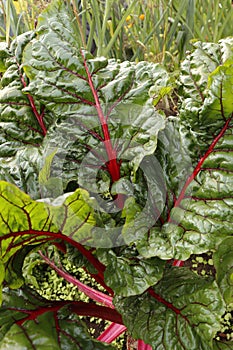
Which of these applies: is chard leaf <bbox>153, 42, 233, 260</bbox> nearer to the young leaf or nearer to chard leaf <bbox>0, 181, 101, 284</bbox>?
the young leaf

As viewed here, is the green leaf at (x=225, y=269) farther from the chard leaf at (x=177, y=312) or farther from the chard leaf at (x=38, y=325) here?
the chard leaf at (x=38, y=325)

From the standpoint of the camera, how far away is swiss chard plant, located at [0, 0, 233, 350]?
0.79 meters

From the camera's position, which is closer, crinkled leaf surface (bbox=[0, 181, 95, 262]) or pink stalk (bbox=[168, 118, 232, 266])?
crinkled leaf surface (bbox=[0, 181, 95, 262])

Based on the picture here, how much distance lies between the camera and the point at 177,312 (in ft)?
2.78

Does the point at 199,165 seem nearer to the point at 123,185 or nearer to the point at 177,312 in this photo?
the point at 123,185

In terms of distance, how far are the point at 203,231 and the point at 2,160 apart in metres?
0.48

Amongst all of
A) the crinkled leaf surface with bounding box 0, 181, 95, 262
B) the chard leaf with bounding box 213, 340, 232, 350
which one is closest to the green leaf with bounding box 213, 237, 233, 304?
the chard leaf with bounding box 213, 340, 232, 350

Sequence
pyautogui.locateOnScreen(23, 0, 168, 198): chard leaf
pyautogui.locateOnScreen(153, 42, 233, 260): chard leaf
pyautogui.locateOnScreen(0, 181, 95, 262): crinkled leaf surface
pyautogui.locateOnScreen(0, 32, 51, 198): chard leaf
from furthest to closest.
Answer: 1. pyautogui.locateOnScreen(0, 32, 51, 198): chard leaf
2. pyautogui.locateOnScreen(23, 0, 168, 198): chard leaf
3. pyautogui.locateOnScreen(153, 42, 233, 260): chard leaf
4. pyautogui.locateOnScreen(0, 181, 95, 262): crinkled leaf surface

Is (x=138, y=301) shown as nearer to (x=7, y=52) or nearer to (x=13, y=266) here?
(x=13, y=266)

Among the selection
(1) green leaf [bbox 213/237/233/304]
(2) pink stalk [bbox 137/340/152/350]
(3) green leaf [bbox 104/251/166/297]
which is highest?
(3) green leaf [bbox 104/251/166/297]

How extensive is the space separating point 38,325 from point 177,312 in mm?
264

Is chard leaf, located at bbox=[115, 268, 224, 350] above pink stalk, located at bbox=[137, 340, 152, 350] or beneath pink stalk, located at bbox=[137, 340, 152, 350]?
above

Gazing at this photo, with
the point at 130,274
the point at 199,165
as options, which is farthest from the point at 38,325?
the point at 199,165

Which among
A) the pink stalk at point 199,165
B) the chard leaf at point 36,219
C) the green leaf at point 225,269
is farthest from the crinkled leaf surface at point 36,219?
the green leaf at point 225,269
